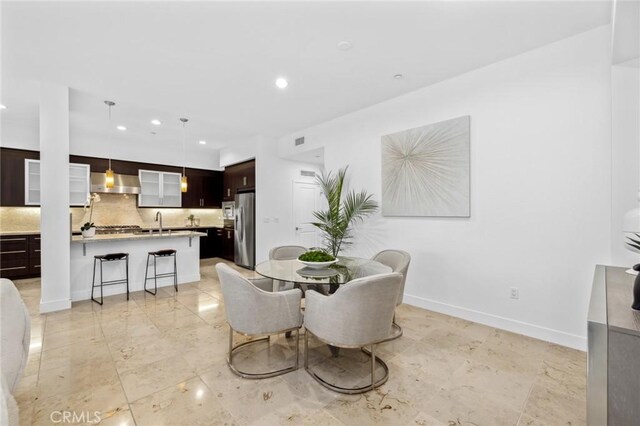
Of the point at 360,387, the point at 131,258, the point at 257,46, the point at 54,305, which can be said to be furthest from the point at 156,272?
the point at 360,387

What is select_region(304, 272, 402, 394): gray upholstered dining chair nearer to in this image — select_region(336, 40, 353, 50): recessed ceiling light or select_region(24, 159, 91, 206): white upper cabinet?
select_region(336, 40, 353, 50): recessed ceiling light

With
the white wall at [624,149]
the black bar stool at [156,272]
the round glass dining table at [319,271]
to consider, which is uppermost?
the white wall at [624,149]

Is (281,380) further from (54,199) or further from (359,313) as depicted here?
(54,199)

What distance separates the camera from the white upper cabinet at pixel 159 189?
684cm

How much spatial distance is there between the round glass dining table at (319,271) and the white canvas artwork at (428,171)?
47.8 inches

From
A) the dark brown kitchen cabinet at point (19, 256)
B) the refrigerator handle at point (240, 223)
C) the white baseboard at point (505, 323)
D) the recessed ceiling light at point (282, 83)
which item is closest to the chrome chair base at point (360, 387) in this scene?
the white baseboard at point (505, 323)

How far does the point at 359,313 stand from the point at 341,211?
286 cm

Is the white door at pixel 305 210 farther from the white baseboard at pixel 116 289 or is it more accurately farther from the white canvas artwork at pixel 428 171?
the white canvas artwork at pixel 428 171

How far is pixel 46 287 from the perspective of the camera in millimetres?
3604

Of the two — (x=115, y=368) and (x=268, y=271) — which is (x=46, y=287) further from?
(x=268, y=271)

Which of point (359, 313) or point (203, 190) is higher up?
point (203, 190)

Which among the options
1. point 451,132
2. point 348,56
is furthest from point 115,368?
point 451,132

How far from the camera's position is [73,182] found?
5922mm

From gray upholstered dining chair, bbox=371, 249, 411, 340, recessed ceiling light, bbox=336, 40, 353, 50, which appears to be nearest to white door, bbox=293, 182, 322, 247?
gray upholstered dining chair, bbox=371, 249, 411, 340
